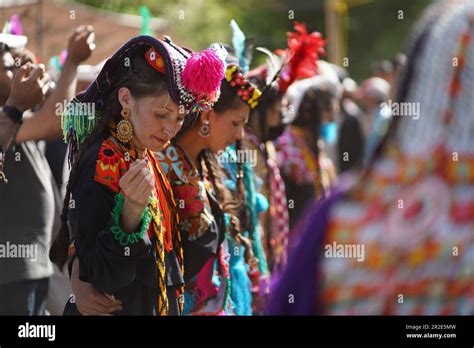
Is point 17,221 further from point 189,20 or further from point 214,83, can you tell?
point 189,20

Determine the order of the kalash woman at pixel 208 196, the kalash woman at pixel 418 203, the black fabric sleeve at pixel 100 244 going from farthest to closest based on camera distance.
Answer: the kalash woman at pixel 208 196 < the black fabric sleeve at pixel 100 244 < the kalash woman at pixel 418 203

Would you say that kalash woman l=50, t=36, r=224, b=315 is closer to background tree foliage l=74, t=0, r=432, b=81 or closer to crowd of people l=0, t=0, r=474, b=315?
crowd of people l=0, t=0, r=474, b=315

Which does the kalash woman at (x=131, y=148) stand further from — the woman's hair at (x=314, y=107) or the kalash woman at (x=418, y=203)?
the woman's hair at (x=314, y=107)

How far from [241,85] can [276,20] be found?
13.5 m

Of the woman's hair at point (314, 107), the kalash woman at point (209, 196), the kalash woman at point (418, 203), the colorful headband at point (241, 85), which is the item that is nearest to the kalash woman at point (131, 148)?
the kalash woman at point (209, 196)

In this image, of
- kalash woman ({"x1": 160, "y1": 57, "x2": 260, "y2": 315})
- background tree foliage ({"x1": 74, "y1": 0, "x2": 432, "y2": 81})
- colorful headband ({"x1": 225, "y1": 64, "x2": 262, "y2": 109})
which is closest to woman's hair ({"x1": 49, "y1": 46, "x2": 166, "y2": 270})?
kalash woman ({"x1": 160, "y1": 57, "x2": 260, "y2": 315})

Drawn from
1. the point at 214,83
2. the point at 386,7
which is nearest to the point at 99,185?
the point at 214,83

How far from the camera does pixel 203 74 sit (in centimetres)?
332

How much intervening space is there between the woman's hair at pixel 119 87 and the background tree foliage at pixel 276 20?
10.9ft

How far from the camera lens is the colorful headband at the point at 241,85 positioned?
4.30 meters

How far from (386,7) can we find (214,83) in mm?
18790

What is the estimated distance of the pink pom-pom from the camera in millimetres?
3299

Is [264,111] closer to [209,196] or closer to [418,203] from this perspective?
[209,196]

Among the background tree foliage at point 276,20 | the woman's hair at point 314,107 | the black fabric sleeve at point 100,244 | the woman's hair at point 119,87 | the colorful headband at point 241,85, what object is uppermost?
the background tree foliage at point 276,20
